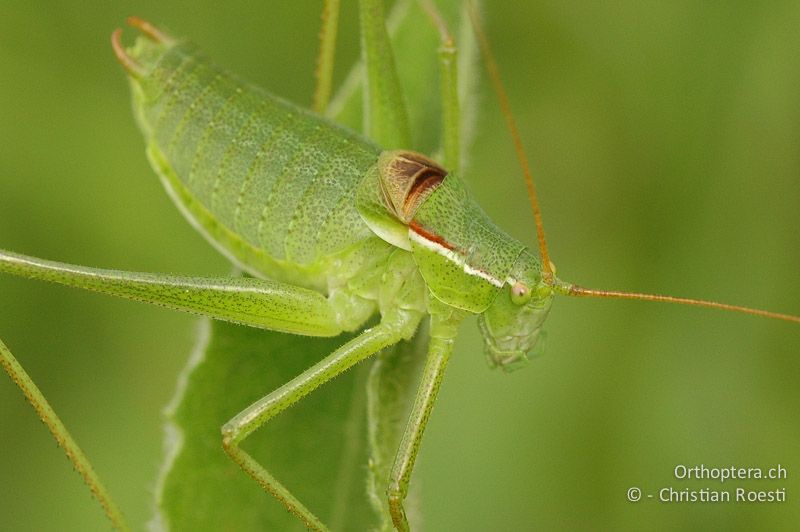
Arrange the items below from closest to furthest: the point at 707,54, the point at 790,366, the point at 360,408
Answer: the point at 360,408, the point at 790,366, the point at 707,54

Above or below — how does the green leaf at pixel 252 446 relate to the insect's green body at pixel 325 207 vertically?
below

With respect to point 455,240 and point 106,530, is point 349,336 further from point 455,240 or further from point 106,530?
point 106,530

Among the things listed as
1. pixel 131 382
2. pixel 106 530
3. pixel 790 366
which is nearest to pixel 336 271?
pixel 131 382

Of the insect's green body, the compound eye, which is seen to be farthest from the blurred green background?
the compound eye

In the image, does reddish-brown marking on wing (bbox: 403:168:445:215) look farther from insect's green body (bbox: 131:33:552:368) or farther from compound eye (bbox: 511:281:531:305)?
compound eye (bbox: 511:281:531:305)

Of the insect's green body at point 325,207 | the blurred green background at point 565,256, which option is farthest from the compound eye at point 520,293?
the blurred green background at point 565,256

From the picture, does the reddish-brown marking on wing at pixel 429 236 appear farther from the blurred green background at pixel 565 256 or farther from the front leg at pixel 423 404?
the blurred green background at pixel 565 256
